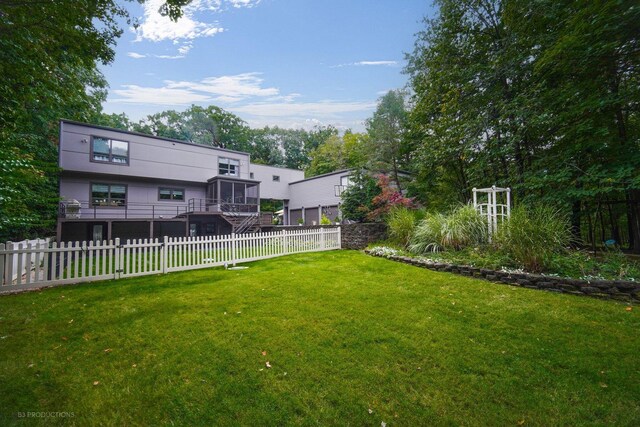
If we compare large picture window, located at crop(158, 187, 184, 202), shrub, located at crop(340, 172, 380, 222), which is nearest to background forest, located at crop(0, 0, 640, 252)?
shrub, located at crop(340, 172, 380, 222)

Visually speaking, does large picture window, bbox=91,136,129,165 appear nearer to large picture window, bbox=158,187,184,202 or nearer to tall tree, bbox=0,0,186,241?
large picture window, bbox=158,187,184,202

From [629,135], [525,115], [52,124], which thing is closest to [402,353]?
[525,115]

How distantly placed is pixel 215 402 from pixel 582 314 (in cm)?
488

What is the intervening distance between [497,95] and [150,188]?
19.2 meters

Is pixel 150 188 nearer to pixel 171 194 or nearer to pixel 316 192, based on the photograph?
pixel 171 194

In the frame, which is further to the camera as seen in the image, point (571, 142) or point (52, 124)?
point (52, 124)

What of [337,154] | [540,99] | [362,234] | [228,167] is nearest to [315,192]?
[228,167]

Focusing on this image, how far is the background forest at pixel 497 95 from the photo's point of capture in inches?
186

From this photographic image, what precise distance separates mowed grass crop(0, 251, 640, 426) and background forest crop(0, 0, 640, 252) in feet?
13.9

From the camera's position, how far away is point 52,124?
49.8 feet

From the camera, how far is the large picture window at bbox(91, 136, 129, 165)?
14.7 meters

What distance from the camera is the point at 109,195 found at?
15.5 metres

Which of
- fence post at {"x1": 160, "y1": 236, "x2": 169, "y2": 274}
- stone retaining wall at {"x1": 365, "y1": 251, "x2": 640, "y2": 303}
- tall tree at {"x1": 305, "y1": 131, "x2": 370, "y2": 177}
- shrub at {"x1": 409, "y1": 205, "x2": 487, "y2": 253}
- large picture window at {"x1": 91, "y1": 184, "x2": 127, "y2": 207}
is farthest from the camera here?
tall tree at {"x1": 305, "y1": 131, "x2": 370, "y2": 177}

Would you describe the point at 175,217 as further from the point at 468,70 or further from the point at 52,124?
the point at 468,70
